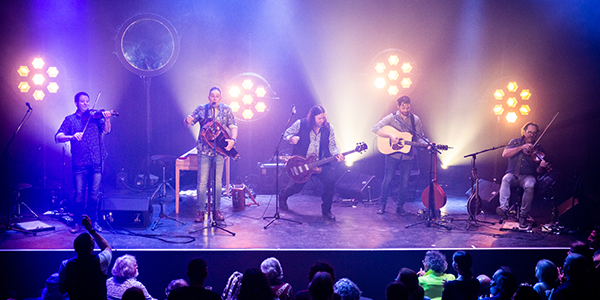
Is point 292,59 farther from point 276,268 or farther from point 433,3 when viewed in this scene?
point 276,268

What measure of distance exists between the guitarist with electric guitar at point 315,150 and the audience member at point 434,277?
294 cm

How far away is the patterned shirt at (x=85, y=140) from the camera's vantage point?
6121 mm

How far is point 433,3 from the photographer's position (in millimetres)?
9773

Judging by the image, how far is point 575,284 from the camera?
320cm

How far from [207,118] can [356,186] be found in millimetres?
3459

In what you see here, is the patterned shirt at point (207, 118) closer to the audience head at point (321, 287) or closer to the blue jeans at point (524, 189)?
the audience head at point (321, 287)

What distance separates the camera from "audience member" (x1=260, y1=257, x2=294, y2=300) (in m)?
3.44

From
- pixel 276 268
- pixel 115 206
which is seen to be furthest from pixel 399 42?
pixel 276 268

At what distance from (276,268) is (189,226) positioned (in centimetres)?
314

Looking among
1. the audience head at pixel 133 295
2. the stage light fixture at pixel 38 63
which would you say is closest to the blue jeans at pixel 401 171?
the audience head at pixel 133 295

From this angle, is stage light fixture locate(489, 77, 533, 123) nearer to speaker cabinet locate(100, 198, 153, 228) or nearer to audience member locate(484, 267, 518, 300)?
audience member locate(484, 267, 518, 300)

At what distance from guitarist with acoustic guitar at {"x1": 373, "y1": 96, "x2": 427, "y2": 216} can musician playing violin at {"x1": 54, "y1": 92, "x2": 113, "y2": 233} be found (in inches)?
167

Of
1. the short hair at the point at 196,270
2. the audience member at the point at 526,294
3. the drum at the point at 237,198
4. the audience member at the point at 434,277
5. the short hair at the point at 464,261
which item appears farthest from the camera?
the drum at the point at 237,198

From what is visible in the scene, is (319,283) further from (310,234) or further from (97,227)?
(97,227)
